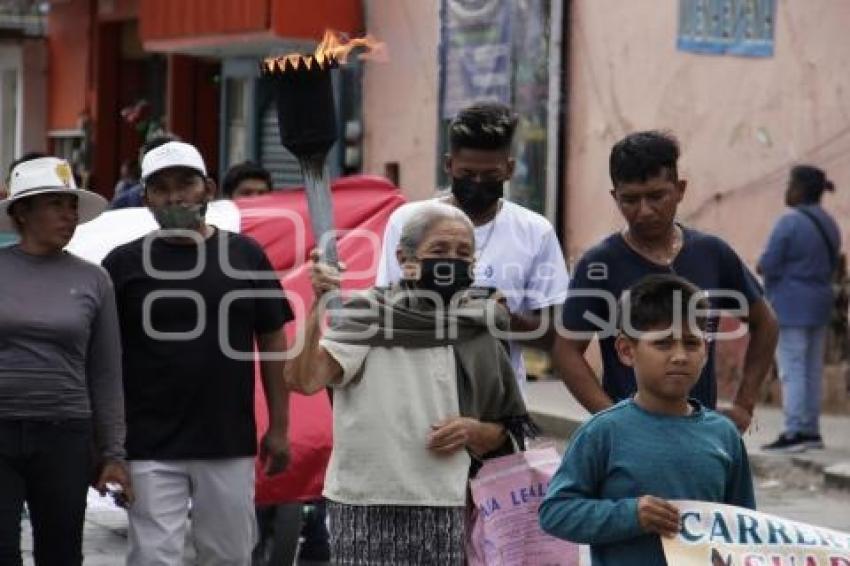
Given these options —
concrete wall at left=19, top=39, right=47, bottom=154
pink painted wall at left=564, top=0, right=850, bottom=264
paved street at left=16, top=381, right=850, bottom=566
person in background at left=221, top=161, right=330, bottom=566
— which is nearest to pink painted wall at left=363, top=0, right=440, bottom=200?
pink painted wall at left=564, top=0, right=850, bottom=264

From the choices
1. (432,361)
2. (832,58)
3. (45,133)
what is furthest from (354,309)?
(45,133)

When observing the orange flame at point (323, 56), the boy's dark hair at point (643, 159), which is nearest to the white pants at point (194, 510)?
the orange flame at point (323, 56)

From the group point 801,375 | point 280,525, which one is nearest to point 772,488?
point 801,375

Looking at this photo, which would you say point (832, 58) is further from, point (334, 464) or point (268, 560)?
point (334, 464)

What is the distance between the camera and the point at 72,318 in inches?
275

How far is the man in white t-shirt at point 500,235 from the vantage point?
6660mm

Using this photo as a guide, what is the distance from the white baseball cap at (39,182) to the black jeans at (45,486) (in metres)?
0.79

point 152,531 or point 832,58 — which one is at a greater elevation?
point 832,58

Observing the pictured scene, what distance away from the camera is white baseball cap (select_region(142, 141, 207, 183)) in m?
7.40

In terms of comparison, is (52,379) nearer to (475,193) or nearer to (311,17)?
(475,193)

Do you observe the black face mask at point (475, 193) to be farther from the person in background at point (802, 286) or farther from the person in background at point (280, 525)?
the person in background at point (802, 286)

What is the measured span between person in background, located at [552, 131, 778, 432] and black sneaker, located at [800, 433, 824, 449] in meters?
8.03

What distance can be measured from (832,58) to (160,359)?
9.85 meters

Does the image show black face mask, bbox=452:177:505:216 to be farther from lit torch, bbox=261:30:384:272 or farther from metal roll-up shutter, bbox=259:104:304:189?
metal roll-up shutter, bbox=259:104:304:189
